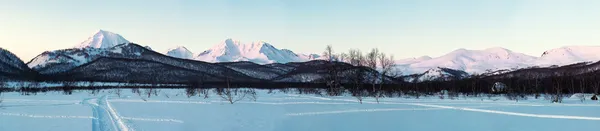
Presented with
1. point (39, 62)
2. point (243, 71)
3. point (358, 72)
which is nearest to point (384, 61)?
point (358, 72)

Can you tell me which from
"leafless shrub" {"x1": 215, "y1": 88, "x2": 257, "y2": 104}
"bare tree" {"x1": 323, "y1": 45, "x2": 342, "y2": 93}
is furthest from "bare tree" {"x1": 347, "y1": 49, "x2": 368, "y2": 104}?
"leafless shrub" {"x1": 215, "y1": 88, "x2": 257, "y2": 104}

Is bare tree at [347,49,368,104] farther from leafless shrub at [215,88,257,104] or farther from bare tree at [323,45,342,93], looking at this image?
leafless shrub at [215,88,257,104]

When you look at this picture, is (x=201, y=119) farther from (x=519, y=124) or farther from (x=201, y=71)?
(x=201, y=71)

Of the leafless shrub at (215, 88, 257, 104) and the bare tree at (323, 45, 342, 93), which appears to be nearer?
the leafless shrub at (215, 88, 257, 104)

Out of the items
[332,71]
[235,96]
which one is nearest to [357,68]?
[332,71]

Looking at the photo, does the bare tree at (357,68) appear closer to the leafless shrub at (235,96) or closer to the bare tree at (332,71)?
the bare tree at (332,71)

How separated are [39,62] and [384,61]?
591 feet

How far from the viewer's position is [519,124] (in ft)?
35.2

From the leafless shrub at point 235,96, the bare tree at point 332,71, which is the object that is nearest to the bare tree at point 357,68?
the bare tree at point 332,71

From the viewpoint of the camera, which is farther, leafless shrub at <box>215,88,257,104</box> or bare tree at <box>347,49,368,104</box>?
bare tree at <box>347,49,368,104</box>

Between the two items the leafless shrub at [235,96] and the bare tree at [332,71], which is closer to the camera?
the leafless shrub at [235,96]

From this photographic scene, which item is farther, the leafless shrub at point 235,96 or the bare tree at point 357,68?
the bare tree at point 357,68

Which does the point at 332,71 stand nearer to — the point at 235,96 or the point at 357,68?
the point at 357,68

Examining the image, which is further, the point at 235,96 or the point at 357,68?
the point at 357,68
